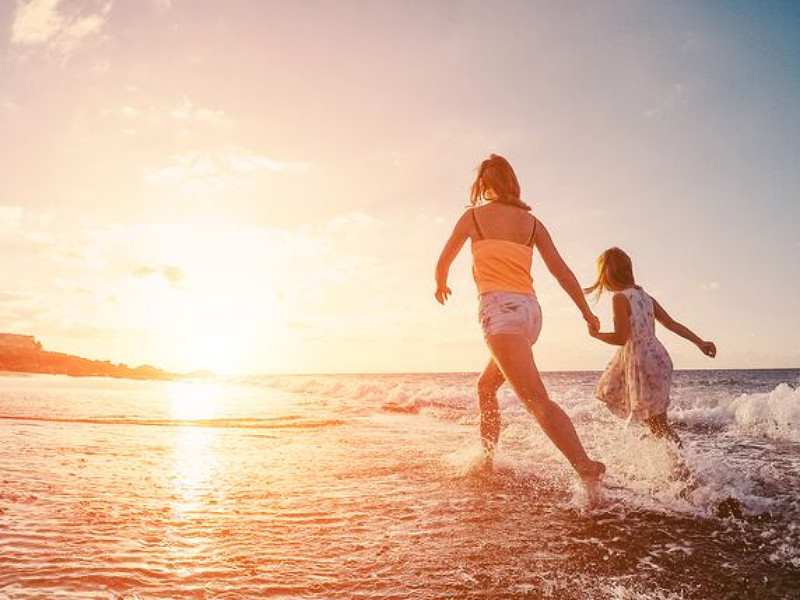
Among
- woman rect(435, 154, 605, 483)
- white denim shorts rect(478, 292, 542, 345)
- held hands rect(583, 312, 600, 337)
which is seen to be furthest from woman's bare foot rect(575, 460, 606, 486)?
held hands rect(583, 312, 600, 337)

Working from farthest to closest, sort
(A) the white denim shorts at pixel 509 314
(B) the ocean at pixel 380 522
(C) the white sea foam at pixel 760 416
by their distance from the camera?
(C) the white sea foam at pixel 760 416 < (A) the white denim shorts at pixel 509 314 < (B) the ocean at pixel 380 522

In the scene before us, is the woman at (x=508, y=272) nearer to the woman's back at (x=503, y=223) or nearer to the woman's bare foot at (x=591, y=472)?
the woman's back at (x=503, y=223)

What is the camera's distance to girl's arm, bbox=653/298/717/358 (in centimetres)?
485

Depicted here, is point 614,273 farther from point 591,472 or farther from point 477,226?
point 591,472

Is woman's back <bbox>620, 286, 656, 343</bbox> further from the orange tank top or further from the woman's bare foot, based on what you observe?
the woman's bare foot

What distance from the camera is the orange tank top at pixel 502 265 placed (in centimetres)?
421

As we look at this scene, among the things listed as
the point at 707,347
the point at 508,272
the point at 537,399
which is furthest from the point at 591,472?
the point at 707,347

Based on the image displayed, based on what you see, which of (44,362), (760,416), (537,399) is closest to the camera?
(537,399)

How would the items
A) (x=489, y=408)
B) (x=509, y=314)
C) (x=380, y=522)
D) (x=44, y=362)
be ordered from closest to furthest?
(x=380, y=522)
(x=509, y=314)
(x=489, y=408)
(x=44, y=362)

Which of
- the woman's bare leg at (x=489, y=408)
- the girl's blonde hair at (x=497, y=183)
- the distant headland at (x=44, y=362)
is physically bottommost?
the distant headland at (x=44, y=362)

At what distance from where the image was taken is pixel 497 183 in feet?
14.6

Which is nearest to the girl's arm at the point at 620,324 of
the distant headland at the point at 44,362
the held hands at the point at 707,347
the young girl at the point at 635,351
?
the young girl at the point at 635,351

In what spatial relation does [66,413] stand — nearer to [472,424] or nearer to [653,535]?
[472,424]

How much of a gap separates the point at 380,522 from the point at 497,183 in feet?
8.73
